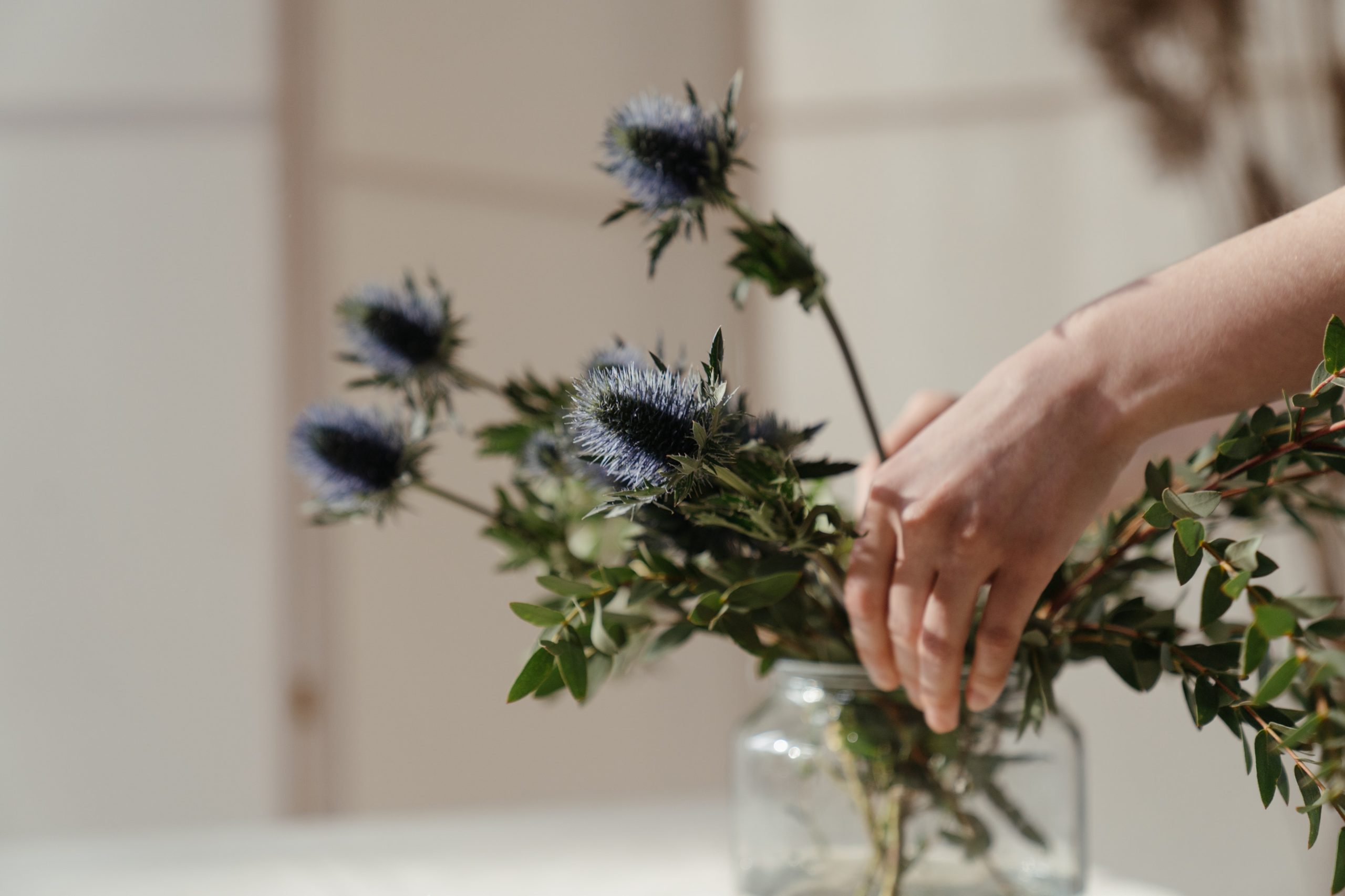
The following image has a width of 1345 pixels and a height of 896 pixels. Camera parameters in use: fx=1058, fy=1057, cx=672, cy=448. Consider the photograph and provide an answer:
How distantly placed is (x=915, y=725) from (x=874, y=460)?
0.13 metres

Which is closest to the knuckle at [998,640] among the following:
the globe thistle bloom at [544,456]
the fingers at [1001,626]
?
the fingers at [1001,626]

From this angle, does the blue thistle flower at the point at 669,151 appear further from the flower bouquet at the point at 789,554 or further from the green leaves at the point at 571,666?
the green leaves at the point at 571,666

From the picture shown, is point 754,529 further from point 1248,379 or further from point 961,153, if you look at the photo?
point 961,153

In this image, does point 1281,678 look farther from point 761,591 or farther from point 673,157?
point 673,157

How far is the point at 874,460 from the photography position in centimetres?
55

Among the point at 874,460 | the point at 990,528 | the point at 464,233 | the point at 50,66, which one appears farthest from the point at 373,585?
the point at 990,528

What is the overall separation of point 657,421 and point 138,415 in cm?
144

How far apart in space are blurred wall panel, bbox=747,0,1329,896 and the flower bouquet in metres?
0.82

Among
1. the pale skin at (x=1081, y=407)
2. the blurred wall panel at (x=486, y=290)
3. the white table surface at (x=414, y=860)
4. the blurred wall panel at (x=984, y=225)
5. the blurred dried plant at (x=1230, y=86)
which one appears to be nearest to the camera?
the pale skin at (x=1081, y=407)

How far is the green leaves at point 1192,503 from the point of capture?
35 centimetres

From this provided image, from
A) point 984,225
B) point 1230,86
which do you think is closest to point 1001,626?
Result: point 1230,86

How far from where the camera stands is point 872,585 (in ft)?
1.41

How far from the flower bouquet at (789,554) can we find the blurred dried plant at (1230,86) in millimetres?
774

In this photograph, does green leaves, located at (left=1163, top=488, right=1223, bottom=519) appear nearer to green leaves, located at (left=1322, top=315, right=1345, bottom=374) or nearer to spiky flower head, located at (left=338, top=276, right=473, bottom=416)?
green leaves, located at (left=1322, top=315, right=1345, bottom=374)
